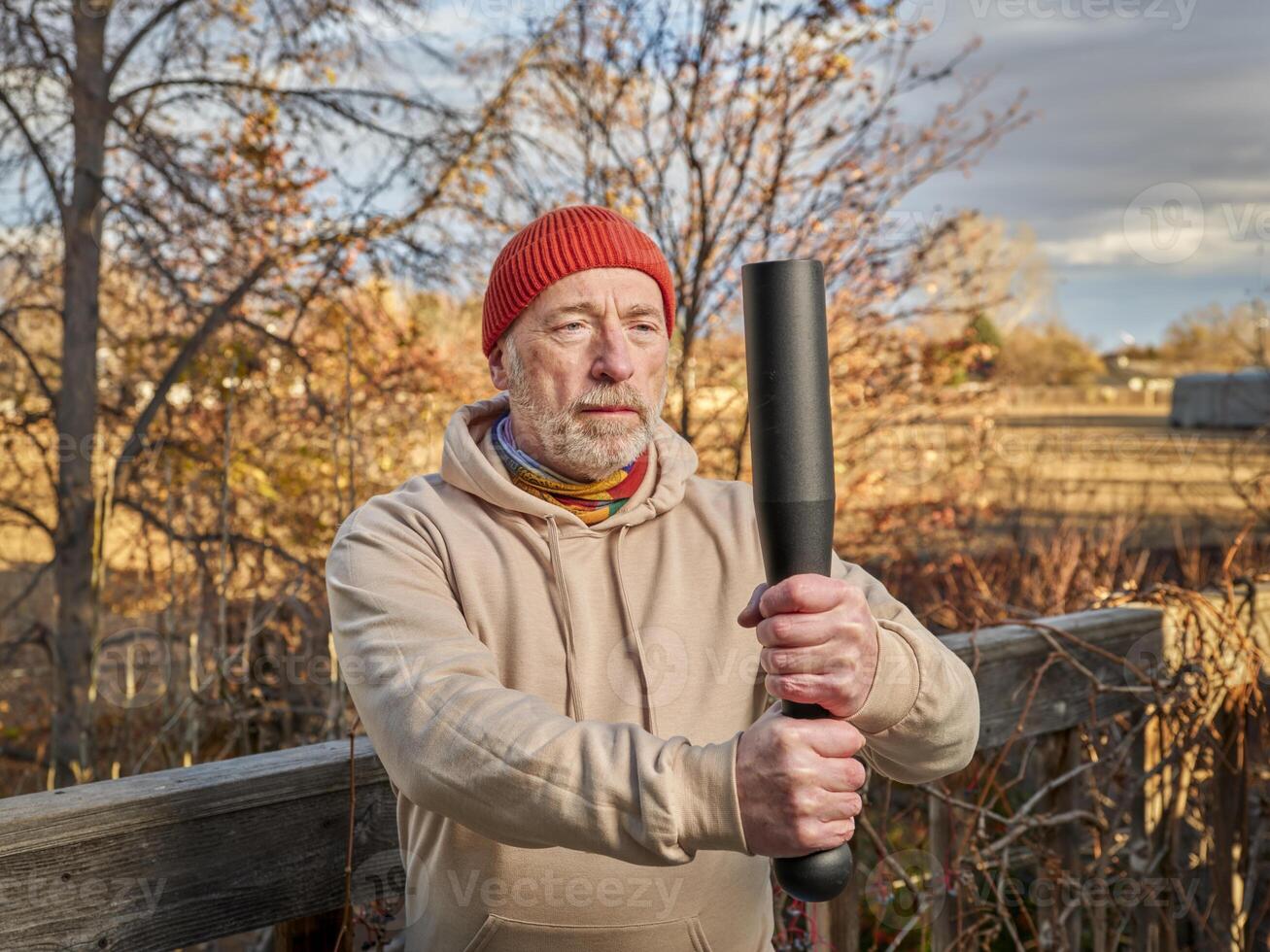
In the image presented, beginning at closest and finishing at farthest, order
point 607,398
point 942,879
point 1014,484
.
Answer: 1. point 607,398
2. point 942,879
3. point 1014,484

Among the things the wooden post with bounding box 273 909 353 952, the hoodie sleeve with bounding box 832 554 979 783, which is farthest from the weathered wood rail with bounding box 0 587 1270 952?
the hoodie sleeve with bounding box 832 554 979 783

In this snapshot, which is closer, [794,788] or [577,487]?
[794,788]

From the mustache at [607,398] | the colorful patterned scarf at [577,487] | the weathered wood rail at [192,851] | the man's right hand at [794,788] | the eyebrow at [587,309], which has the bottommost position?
the weathered wood rail at [192,851]

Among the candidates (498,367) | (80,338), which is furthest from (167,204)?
(498,367)

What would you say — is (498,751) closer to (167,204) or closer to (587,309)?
(587,309)

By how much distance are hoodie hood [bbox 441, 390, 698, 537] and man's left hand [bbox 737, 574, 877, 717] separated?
53cm

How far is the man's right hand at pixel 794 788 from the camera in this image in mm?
1160

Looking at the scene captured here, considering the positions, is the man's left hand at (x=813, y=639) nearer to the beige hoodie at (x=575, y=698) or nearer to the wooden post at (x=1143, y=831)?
the beige hoodie at (x=575, y=698)

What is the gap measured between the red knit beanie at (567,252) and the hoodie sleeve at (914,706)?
25.6 inches

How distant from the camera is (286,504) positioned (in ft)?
21.8

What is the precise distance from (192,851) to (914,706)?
100 cm

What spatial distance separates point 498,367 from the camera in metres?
2.00

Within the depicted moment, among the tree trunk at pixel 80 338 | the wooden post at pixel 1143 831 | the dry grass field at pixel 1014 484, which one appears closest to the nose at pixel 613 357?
the wooden post at pixel 1143 831

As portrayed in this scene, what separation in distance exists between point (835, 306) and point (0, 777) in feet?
18.4
